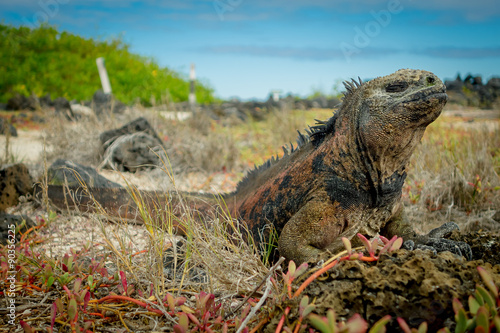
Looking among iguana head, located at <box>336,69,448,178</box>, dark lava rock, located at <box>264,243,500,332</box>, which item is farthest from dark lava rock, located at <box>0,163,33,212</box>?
dark lava rock, located at <box>264,243,500,332</box>

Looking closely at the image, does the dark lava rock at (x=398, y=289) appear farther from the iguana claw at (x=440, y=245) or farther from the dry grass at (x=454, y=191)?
the dry grass at (x=454, y=191)

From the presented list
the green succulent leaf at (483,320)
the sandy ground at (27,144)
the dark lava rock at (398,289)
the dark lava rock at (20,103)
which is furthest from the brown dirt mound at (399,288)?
the dark lava rock at (20,103)

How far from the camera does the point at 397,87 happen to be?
257 cm

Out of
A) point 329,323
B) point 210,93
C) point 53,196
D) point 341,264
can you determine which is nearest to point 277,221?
point 341,264

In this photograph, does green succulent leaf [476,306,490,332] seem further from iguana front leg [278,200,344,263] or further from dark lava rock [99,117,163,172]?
dark lava rock [99,117,163,172]

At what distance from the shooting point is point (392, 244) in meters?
1.99

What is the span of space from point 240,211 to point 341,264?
1.52 meters

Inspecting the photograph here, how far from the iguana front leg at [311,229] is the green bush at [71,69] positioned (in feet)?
57.1

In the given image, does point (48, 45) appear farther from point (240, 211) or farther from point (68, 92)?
point (240, 211)

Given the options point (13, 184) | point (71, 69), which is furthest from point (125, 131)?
point (71, 69)

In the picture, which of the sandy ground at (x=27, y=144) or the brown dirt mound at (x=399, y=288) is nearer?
the brown dirt mound at (x=399, y=288)

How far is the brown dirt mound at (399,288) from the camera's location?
1737 millimetres

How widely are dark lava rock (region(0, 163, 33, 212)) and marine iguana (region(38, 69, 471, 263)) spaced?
2775 millimetres

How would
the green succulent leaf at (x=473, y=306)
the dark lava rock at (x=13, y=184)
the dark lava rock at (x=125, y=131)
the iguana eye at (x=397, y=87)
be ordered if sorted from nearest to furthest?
the green succulent leaf at (x=473, y=306), the iguana eye at (x=397, y=87), the dark lava rock at (x=13, y=184), the dark lava rock at (x=125, y=131)
